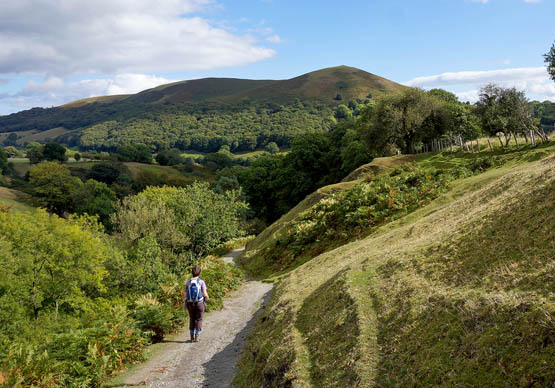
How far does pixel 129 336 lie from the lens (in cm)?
1345

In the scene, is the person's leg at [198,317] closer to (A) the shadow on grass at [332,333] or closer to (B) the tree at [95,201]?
(A) the shadow on grass at [332,333]

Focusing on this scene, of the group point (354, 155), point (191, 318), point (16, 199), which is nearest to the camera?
point (191, 318)

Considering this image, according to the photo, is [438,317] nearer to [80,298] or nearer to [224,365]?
[224,365]

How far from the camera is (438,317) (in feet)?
26.9

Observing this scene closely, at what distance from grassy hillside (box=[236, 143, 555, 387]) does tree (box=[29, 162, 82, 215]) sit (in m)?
110

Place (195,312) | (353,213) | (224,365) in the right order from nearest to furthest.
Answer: (224,365), (195,312), (353,213)

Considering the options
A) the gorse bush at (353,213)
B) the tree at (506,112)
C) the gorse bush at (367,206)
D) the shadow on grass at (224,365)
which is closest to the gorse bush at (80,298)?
the shadow on grass at (224,365)

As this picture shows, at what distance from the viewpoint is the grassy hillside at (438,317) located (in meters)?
6.41

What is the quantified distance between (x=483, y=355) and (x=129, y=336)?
36.9 feet

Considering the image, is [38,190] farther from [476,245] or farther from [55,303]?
[476,245]

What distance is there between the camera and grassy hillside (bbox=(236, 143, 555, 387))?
21.0 feet

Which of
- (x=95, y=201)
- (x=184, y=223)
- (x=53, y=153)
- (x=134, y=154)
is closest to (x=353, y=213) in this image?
(x=184, y=223)

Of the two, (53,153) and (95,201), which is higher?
(53,153)

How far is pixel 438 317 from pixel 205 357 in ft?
26.6
